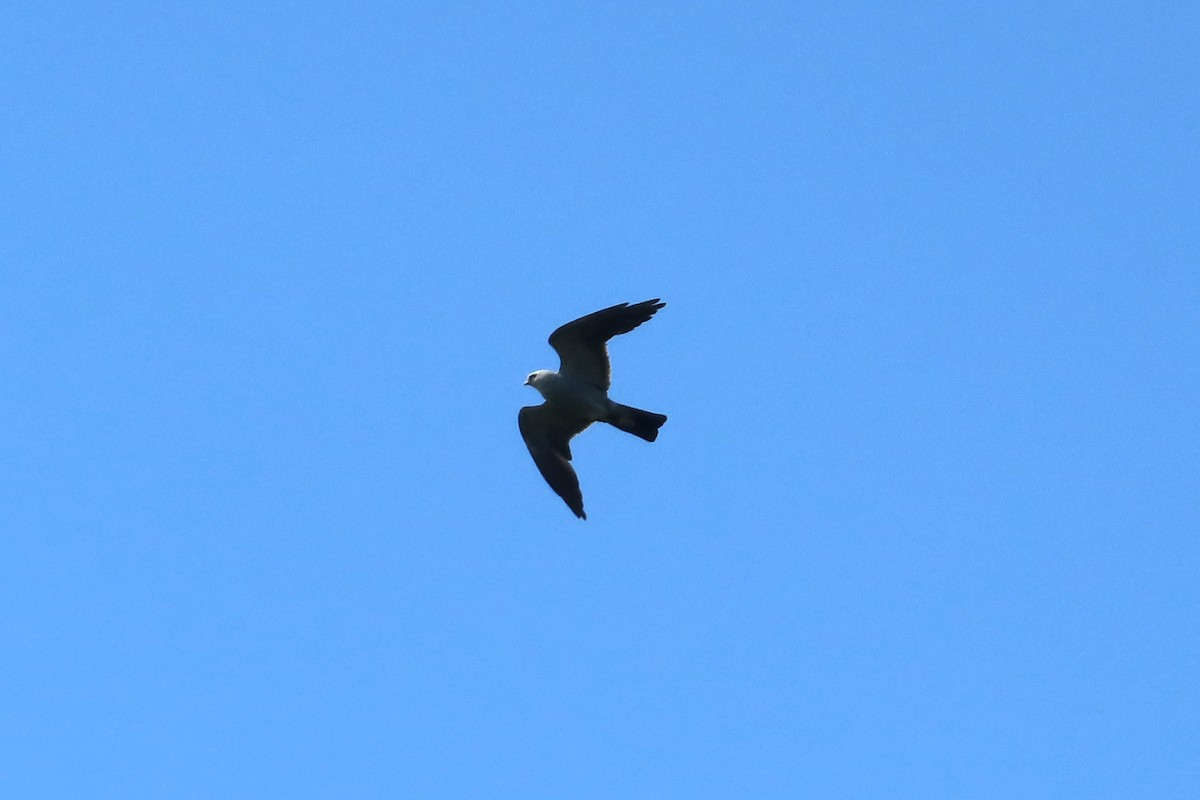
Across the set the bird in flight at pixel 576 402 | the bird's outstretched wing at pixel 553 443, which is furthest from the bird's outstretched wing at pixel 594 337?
the bird's outstretched wing at pixel 553 443

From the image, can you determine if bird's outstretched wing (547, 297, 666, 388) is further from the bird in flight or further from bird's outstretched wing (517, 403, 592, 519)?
bird's outstretched wing (517, 403, 592, 519)

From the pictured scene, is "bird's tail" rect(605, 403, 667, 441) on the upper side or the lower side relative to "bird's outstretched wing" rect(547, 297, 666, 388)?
lower

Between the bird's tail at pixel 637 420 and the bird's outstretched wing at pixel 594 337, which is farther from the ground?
the bird's outstretched wing at pixel 594 337

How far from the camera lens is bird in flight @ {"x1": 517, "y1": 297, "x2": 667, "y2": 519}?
62.2ft

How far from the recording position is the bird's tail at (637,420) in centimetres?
1898

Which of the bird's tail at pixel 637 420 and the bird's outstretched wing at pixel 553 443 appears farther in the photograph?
the bird's outstretched wing at pixel 553 443

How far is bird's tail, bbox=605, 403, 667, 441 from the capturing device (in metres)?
19.0

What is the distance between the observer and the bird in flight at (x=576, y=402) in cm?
1897

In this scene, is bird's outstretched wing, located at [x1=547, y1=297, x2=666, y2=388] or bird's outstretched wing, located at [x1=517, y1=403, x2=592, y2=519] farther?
bird's outstretched wing, located at [x1=517, y1=403, x2=592, y2=519]

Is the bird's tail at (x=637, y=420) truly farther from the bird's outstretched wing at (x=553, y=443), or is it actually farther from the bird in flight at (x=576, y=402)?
the bird's outstretched wing at (x=553, y=443)

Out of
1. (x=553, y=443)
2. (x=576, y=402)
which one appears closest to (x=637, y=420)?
(x=576, y=402)

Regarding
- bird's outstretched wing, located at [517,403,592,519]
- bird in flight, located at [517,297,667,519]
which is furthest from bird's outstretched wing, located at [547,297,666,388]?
bird's outstretched wing, located at [517,403,592,519]

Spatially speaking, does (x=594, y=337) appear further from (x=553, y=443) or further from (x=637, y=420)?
(x=553, y=443)

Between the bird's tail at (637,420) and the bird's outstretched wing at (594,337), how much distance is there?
0.38m
